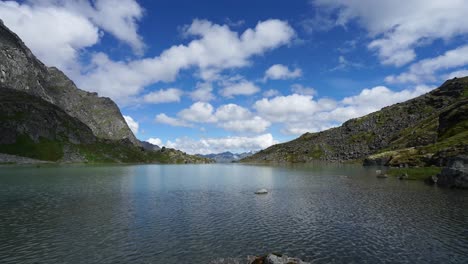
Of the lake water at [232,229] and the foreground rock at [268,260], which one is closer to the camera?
the foreground rock at [268,260]

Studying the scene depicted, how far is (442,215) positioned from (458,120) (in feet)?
551

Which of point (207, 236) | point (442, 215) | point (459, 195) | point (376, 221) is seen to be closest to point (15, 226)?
point (207, 236)

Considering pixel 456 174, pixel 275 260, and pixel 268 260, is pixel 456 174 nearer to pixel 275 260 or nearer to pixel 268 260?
pixel 275 260

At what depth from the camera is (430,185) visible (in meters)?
94.2

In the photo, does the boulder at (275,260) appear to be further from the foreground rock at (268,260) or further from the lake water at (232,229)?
the lake water at (232,229)

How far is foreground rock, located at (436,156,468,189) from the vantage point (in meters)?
86.0

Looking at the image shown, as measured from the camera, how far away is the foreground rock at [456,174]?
8600 centimetres

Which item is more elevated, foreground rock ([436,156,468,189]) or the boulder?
foreground rock ([436,156,468,189])

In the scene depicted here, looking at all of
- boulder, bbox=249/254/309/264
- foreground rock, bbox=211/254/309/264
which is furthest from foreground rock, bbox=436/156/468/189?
boulder, bbox=249/254/309/264

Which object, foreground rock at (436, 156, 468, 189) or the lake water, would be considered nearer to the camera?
the lake water

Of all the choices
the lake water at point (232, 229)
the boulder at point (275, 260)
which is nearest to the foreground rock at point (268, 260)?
the boulder at point (275, 260)

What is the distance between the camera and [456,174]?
8738 cm

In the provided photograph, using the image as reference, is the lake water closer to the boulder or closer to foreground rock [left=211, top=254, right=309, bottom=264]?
foreground rock [left=211, top=254, right=309, bottom=264]

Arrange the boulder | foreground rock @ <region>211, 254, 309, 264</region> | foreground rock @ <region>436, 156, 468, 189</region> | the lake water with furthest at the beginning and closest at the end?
foreground rock @ <region>436, 156, 468, 189</region>, the lake water, foreground rock @ <region>211, 254, 309, 264</region>, the boulder
